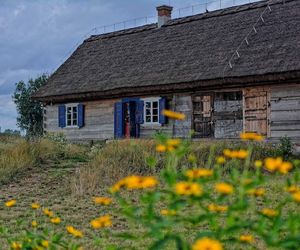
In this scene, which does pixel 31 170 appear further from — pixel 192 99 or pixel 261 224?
pixel 261 224

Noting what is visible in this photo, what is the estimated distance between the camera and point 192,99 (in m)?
19.6

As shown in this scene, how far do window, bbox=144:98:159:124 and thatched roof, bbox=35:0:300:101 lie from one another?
64 centimetres

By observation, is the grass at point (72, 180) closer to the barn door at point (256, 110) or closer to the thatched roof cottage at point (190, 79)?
the barn door at point (256, 110)

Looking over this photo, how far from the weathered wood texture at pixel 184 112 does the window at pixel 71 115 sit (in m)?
5.65

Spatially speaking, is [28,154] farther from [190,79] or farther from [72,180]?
[190,79]

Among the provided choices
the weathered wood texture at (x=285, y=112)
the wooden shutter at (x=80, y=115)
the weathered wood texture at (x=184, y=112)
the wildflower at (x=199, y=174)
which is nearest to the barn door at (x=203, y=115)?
the weathered wood texture at (x=184, y=112)

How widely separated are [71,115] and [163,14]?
6.04 meters

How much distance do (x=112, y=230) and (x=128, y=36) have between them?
1884cm

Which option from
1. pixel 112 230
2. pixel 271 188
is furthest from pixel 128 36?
pixel 112 230

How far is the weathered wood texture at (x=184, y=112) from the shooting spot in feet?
64.4

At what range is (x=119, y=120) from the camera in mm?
21656

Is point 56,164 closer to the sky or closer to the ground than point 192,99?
closer to the ground

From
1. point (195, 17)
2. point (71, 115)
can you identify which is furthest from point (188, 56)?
point (71, 115)

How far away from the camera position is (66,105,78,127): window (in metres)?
24.2
